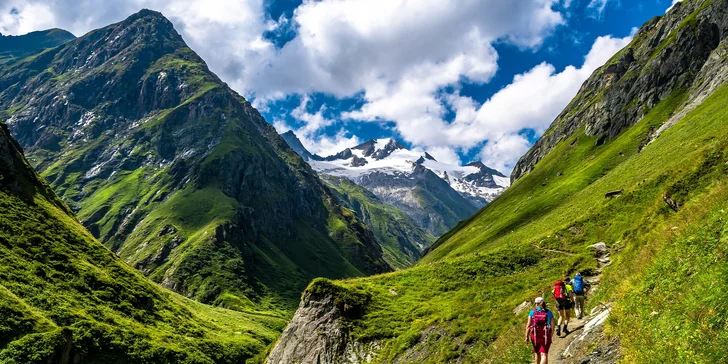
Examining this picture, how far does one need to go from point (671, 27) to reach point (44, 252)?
242 m

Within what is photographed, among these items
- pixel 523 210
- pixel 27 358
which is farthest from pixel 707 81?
pixel 27 358

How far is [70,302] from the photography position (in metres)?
90.6

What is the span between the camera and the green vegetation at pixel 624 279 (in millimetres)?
13852

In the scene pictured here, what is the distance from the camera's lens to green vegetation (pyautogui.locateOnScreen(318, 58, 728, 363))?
13.9 meters

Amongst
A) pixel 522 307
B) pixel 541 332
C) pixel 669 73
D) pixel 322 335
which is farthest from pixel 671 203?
pixel 669 73

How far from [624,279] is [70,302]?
107100mm

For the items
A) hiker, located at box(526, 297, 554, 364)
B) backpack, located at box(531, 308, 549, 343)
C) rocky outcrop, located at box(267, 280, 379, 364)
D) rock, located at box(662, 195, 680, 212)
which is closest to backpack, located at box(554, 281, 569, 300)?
hiker, located at box(526, 297, 554, 364)

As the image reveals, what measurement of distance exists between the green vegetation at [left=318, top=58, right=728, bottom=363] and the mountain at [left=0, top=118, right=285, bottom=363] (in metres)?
64.2

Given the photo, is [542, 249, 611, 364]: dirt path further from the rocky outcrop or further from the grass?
the grass

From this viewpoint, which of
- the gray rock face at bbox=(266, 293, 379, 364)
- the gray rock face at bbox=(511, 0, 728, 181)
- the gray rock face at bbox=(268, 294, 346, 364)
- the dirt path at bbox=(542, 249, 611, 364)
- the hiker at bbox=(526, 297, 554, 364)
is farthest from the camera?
the gray rock face at bbox=(511, 0, 728, 181)

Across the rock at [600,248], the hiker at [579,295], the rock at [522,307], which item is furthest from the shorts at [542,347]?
the rock at [600,248]

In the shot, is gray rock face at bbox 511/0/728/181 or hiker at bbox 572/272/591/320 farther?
gray rock face at bbox 511/0/728/181

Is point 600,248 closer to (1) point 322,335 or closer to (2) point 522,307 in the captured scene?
(2) point 522,307

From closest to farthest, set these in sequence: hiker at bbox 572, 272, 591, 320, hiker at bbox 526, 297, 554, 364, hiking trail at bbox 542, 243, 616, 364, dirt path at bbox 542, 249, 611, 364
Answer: hiking trail at bbox 542, 243, 616, 364 < hiker at bbox 526, 297, 554, 364 < dirt path at bbox 542, 249, 611, 364 < hiker at bbox 572, 272, 591, 320
